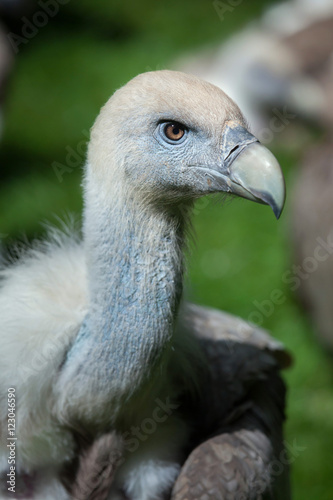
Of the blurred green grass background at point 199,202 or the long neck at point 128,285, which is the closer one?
the long neck at point 128,285

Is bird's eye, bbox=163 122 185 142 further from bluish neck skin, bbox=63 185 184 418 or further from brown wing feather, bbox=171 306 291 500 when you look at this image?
brown wing feather, bbox=171 306 291 500

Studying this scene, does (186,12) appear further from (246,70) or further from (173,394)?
(173,394)

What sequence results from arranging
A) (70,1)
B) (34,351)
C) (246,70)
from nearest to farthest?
(34,351) → (246,70) → (70,1)

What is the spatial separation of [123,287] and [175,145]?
376 mm

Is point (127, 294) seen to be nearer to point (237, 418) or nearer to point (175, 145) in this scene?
point (175, 145)

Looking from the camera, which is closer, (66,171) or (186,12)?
(66,171)

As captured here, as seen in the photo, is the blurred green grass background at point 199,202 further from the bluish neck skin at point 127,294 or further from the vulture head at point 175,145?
the vulture head at point 175,145

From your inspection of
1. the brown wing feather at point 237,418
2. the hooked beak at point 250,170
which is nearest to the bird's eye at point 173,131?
the hooked beak at point 250,170

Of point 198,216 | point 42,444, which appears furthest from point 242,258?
point 42,444

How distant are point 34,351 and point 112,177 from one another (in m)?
0.51

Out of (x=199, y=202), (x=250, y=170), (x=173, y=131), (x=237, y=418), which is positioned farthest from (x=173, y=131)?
(x=199, y=202)

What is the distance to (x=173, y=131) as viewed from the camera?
1706 millimetres

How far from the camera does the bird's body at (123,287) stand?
169 centimetres

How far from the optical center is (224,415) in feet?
7.49
